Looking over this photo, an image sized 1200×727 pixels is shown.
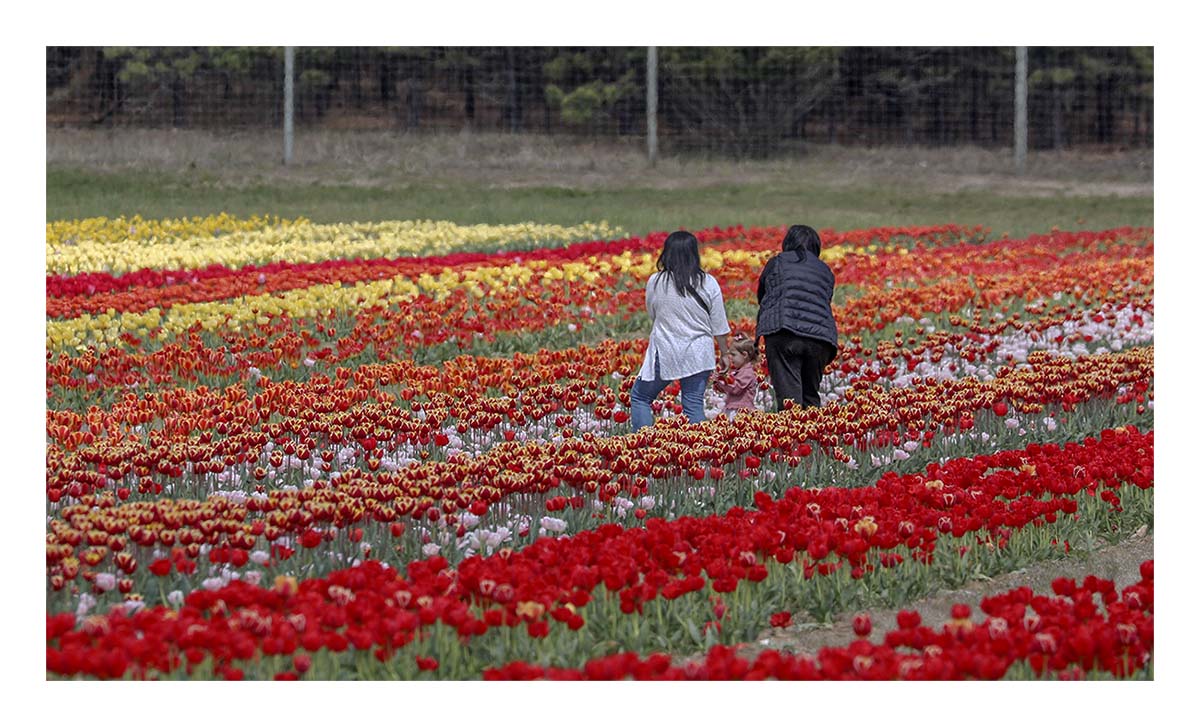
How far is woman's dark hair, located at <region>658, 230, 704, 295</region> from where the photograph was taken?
8.28m

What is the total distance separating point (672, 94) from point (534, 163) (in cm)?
416

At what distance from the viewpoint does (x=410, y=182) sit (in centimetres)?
2781

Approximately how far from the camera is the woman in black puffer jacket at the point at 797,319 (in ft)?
29.2

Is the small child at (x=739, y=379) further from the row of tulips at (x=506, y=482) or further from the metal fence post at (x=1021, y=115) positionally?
the metal fence post at (x=1021, y=115)

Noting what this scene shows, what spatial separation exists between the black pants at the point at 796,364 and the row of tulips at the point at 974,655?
4163mm

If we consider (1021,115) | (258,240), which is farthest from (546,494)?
(1021,115)

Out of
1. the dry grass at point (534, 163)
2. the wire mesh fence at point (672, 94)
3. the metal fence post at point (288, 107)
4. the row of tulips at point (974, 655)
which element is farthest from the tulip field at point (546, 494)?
the wire mesh fence at point (672, 94)

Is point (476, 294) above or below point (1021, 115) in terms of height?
→ below

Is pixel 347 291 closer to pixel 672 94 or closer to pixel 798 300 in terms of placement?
pixel 798 300

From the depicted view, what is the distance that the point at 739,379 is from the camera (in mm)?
9414

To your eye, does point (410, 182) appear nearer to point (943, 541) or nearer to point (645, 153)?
point (645, 153)

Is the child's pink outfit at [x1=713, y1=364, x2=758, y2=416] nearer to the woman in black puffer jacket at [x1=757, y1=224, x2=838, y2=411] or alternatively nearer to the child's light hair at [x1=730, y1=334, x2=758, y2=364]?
the child's light hair at [x1=730, y1=334, x2=758, y2=364]
